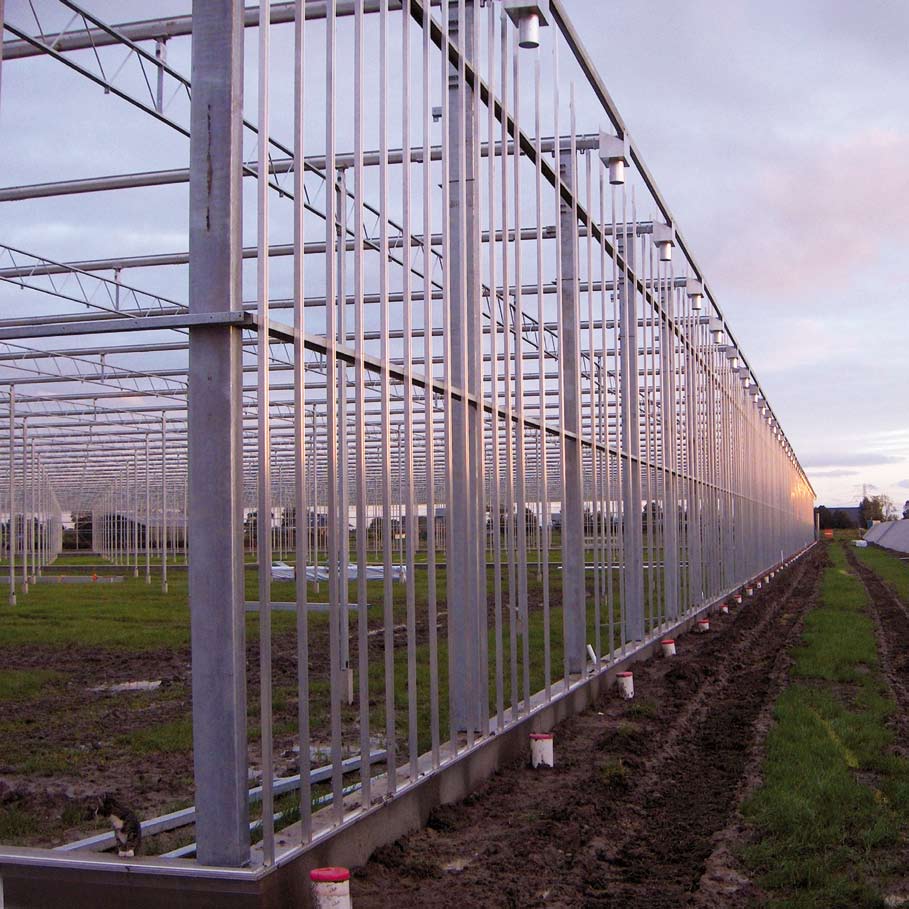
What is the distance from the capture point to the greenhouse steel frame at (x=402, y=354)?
4.54 metres

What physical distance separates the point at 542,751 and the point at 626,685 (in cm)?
336

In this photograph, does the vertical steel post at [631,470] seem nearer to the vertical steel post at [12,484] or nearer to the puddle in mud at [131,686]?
the puddle in mud at [131,686]

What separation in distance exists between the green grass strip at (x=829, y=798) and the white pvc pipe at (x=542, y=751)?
1.42 meters

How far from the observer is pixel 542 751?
7852mm

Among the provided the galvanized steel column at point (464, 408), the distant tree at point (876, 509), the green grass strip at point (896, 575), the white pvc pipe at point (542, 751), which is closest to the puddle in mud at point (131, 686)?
the white pvc pipe at point (542, 751)

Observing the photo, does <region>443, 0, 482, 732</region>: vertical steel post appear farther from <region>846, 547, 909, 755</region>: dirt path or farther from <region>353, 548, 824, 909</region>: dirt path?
<region>846, 547, 909, 755</region>: dirt path

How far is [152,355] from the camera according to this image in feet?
96.7

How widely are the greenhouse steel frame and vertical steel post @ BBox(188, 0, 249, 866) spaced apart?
0.03 feet

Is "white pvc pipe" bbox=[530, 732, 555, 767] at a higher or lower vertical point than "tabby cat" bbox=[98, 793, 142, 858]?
lower

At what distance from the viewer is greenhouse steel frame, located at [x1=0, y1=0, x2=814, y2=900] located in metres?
4.54

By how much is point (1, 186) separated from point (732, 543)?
17.7 m

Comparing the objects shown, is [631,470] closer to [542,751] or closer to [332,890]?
[542,751]

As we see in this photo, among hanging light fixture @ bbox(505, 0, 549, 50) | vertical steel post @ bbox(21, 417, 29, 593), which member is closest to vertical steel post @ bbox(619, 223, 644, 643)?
hanging light fixture @ bbox(505, 0, 549, 50)

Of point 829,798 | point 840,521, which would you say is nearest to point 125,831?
point 829,798
